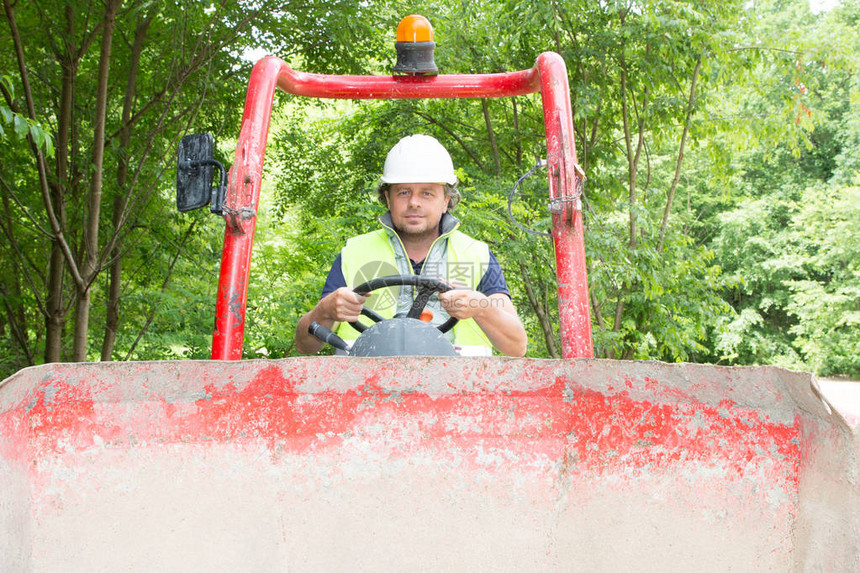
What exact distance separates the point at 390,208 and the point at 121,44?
16.3 feet

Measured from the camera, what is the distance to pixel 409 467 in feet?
4.63

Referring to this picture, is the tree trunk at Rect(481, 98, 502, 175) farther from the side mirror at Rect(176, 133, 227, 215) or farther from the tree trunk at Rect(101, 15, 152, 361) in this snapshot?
the side mirror at Rect(176, 133, 227, 215)

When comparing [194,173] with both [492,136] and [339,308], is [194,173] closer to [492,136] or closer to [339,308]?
[339,308]

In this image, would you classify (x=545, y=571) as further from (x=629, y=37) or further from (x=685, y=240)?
(x=685, y=240)

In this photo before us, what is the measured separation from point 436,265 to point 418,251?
0.45 ft

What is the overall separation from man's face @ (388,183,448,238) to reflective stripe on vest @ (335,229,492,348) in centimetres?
8

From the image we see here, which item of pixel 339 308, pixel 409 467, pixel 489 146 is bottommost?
pixel 409 467

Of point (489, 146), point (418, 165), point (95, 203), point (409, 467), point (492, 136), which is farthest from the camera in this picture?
point (489, 146)

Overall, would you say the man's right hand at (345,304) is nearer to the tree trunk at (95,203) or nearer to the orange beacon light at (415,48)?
the orange beacon light at (415,48)

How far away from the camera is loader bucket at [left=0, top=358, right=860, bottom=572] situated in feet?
4.44

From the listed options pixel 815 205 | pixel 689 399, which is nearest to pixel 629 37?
pixel 689 399

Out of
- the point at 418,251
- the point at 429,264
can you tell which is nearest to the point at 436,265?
the point at 429,264

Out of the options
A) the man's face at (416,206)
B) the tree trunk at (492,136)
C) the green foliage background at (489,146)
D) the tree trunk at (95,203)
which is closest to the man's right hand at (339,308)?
the man's face at (416,206)

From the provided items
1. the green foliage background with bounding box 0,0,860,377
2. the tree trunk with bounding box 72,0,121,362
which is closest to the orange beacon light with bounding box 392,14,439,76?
the green foliage background with bounding box 0,0,860,377
